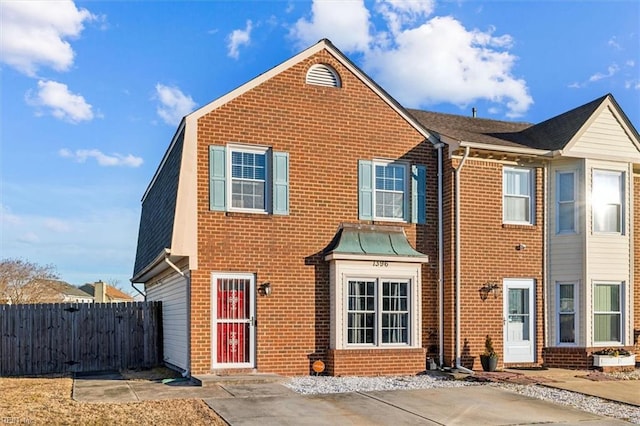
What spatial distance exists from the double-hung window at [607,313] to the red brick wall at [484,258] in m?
1.42

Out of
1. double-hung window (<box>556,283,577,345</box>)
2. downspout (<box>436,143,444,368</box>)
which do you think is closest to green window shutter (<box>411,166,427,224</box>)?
downspout (<box>436,143,444,368</box>)

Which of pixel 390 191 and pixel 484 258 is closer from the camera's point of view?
pixel 390 191

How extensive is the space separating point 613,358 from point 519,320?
2.39 meters

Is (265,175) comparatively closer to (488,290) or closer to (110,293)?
(488,290)

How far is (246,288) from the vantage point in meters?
14.1

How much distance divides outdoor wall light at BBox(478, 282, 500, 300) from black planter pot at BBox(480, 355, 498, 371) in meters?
1.49

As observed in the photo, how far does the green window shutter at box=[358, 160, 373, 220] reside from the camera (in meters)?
15.2

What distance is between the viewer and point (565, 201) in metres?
16.6

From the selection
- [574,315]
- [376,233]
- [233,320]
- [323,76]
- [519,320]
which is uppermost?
[323,76]

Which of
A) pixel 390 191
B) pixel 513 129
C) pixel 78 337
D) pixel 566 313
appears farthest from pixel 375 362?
pixel 513 129

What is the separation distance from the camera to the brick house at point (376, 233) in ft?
45.7

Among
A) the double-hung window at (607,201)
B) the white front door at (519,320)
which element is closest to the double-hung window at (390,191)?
the white front door at (519,320)

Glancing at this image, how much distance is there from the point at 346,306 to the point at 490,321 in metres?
3.93

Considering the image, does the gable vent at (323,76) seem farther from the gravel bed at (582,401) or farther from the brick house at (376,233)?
the gravel bed at (582,401)
